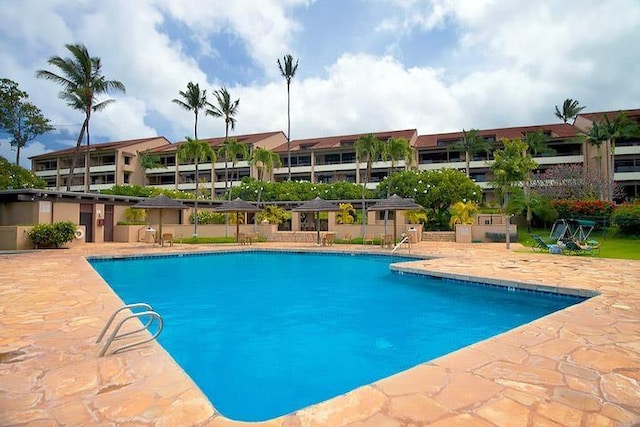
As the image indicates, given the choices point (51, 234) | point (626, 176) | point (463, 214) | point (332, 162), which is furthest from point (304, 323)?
point (626, 176)

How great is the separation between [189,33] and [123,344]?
19.4m

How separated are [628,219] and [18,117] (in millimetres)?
40271

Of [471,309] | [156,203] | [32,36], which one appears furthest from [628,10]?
[156,203]

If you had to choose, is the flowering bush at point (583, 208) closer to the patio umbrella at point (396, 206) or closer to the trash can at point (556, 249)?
the trash can at point (556, 249)

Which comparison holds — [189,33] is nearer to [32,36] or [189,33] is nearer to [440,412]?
[32,36]

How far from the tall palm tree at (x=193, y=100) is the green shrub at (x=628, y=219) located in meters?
33.1

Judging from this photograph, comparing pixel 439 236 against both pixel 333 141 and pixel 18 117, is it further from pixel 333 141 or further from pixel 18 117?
pixel 18 117

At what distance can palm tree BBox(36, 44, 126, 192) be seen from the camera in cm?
2600

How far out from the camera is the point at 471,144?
3928cm

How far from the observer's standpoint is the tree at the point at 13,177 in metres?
24.4

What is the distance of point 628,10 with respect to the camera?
6.21m

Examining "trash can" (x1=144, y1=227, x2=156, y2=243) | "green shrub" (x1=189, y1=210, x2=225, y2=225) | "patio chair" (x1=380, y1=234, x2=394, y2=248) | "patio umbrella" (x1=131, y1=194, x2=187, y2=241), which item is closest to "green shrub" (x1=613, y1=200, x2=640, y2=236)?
"patio chair" (x1=380, y1=234, x2=394, y2=248)

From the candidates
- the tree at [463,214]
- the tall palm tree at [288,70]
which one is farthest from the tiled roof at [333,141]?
the tree at [463,214]

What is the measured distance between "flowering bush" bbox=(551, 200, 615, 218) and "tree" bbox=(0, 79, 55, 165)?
119 feet
